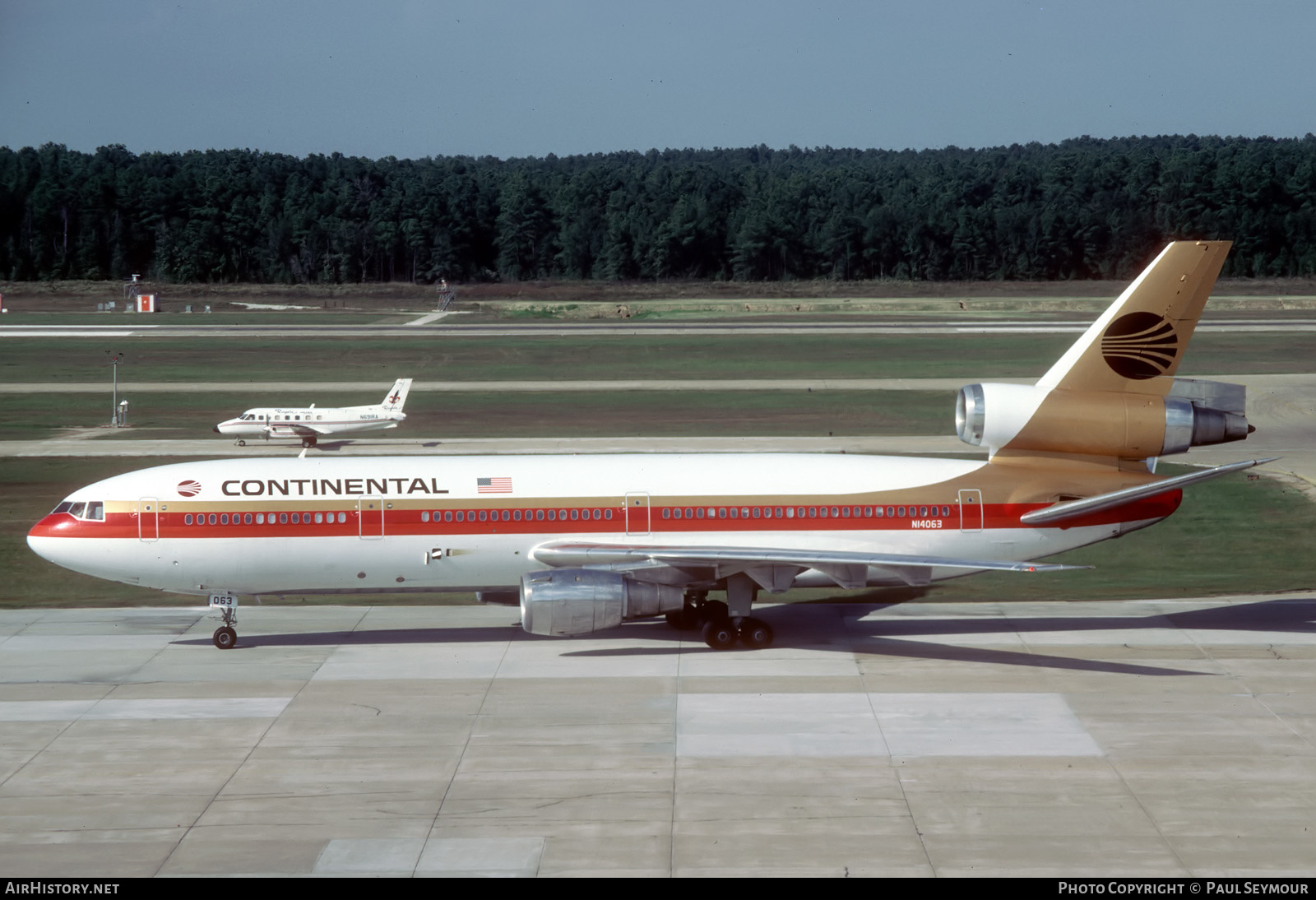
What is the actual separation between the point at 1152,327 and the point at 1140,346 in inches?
18.3

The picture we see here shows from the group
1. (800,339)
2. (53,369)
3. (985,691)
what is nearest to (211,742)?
(985,691)

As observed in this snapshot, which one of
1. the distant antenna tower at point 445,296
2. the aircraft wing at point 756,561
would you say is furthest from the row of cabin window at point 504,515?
the distant antenna tower at point 445,296

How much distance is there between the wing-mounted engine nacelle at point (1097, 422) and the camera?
29.0 meters

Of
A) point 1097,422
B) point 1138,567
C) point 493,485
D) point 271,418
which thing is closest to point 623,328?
point 271,418

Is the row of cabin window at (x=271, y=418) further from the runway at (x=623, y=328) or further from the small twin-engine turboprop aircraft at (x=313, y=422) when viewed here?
the runway at (x=623, y=328)

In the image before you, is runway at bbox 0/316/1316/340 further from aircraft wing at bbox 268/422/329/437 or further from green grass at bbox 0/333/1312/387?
aircraft wing at bbox 268/422/329/437

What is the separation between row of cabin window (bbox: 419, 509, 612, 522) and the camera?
2858 centimetres

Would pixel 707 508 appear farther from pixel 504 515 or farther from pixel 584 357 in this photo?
pixel 584 357

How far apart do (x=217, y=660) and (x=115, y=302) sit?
140200 mm

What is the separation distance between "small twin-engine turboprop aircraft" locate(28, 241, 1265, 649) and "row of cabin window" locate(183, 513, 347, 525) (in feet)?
0.12

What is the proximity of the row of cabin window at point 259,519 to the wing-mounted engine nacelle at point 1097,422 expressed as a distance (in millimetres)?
14395

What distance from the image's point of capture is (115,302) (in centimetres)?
15538

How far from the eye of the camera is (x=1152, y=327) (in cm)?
2923

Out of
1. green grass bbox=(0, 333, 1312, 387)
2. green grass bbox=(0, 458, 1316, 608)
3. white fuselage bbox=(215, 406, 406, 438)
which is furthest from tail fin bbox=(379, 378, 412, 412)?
green grass bbox=(0, 333, 1312, 387)
